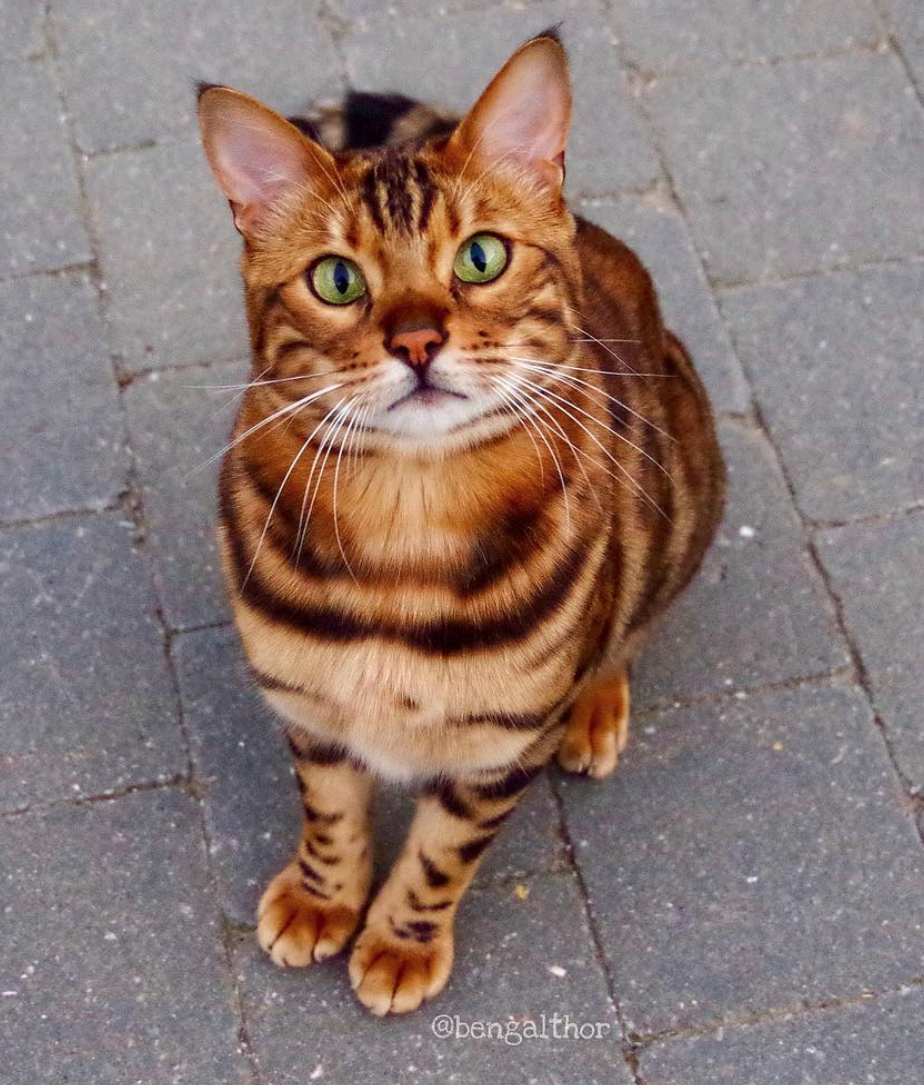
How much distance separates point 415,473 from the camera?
1.83 meters

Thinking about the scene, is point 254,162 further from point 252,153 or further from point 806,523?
point 806,523

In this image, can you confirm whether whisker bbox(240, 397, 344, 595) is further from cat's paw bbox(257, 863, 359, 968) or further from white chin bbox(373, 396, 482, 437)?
cat's paw bbox(257, 863, 359, 968)

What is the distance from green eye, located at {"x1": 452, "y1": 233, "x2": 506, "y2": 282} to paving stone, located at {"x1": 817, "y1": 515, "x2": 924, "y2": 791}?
1.27 metres

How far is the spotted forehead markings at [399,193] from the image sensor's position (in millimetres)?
1742

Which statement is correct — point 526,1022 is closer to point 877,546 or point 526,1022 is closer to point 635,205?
point 877,546

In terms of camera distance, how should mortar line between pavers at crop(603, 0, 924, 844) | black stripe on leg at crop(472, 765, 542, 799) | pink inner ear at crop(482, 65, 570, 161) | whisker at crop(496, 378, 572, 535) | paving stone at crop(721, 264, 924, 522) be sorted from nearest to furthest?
1. pink inner ear at crop(482, 65, 570, 161)
2. whisker at crop(496, 378, 572, 535)
3. black stripe on leg at crop(472, 765, 542, 799)
4. mortar line between pavers at crop(603, 0, 924, 844)
5. paving stone at crop(721, 264, 924, 522)

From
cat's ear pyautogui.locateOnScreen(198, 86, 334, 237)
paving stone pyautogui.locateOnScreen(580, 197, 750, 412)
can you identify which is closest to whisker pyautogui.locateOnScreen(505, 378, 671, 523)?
cat's ear pyautogui.locateOnScreen(198, 86, 334, 237)

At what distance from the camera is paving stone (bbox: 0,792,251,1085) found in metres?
2.34

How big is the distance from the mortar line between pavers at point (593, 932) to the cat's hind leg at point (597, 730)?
7cm

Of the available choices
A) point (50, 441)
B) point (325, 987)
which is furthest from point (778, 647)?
point (50, 441)

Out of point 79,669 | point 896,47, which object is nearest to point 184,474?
point 79,669

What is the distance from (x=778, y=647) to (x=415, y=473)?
1.12 metres

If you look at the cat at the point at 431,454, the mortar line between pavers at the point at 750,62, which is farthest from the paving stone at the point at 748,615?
the mortar line between pavers at the point at 750,62

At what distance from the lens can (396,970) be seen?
234 centimetres
